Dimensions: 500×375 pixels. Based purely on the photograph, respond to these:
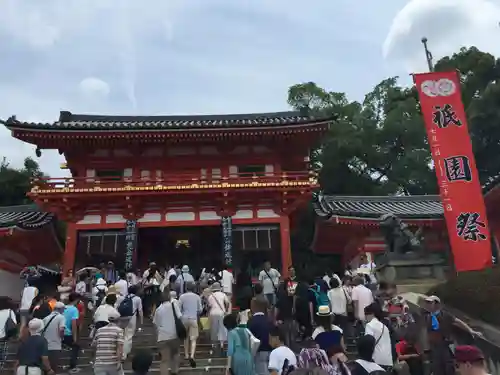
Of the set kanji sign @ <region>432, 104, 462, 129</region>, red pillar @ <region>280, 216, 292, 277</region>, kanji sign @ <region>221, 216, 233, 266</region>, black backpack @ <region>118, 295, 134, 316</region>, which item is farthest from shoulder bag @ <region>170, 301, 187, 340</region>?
red pillar @ <region>280, 216, 292, 277</region>

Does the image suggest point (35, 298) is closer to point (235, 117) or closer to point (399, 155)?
point (235, 117)

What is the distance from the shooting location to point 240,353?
6250mm

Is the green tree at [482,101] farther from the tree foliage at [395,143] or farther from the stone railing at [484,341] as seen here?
the stone railing at [484,341]

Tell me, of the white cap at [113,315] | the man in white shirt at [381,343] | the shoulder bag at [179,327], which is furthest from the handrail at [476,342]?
the white cap at [113,315]

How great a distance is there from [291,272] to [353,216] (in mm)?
5993

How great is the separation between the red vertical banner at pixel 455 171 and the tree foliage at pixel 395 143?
1678 centimetres

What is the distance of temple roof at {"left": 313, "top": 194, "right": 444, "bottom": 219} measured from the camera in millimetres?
19062

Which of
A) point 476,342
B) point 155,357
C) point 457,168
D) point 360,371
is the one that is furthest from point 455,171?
point 360,371

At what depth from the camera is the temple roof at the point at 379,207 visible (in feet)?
62.5

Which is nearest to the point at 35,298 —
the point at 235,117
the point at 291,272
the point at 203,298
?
the point at 203,298

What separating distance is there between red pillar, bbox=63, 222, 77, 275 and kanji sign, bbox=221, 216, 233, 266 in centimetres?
561

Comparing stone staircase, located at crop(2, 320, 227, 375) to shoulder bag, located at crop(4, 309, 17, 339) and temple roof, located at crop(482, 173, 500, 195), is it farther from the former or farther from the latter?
temple roof, located at crop(482, 173, 500, 195)

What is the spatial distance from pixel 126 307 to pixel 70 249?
9.74 m

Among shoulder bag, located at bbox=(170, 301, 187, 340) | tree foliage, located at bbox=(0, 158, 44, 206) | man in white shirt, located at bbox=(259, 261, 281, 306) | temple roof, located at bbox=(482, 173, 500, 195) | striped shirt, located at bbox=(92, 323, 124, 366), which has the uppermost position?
tree foliage, located at bbox=(0, 158, 44, 206)
